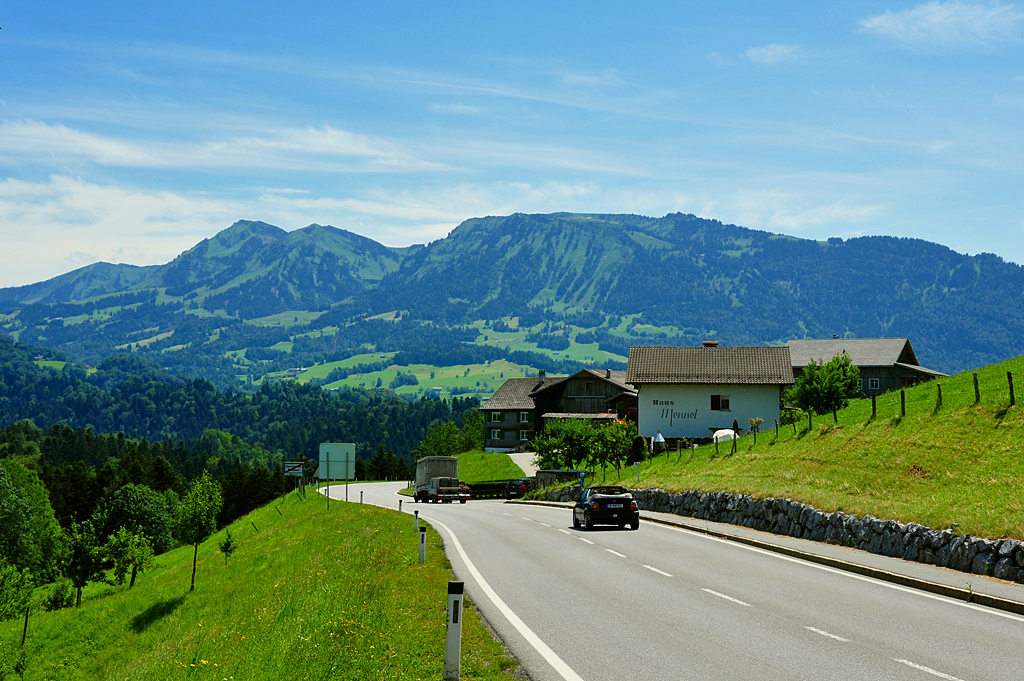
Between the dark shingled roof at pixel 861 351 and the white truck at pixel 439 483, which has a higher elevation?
the dark shingled roof at pixel 861 351

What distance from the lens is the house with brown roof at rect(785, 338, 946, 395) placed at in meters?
102

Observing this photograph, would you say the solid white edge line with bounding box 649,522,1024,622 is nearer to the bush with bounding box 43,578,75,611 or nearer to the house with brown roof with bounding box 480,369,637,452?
the bush with bounding box 43,578,75,611

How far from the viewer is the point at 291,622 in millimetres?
16734

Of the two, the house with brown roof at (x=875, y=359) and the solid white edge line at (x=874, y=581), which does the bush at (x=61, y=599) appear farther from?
the house with brown roof at (x=875, y=359)

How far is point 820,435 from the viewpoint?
1364 inches

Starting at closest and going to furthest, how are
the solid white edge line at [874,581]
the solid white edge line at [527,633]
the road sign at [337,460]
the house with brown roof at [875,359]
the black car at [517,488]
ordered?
the solid white edge line at [527,633] < the solid white edge line at [874,581] < the road sign at [337,460] < the black car at [517,488] < the house with brown roof at [875,359]

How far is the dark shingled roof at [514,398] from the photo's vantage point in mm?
126688

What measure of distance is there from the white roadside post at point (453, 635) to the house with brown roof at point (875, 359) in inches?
3817

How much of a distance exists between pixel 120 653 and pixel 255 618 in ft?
53.3

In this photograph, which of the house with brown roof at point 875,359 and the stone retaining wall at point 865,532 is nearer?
the stone retaining wall at point 865,532

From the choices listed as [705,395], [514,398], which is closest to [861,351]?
[705,395]

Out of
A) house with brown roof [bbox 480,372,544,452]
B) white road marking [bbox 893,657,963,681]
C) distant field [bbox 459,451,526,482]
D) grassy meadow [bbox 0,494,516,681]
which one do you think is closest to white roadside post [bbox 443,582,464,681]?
grassy meadow [bbox 0,494,516,681]

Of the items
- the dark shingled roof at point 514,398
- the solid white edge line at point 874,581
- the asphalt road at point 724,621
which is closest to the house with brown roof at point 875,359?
the dark shingled roof at point 514,398

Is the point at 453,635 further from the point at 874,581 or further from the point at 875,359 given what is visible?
the point at 875,359
